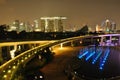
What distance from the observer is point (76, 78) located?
27484 millimetres

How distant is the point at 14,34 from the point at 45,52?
130 ft

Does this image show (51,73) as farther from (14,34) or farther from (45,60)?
(14,34)

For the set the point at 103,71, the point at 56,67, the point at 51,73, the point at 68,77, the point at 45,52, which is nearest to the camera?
the point at 68,77

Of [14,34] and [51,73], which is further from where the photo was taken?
[14,34]

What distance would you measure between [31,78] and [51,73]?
673 centimetres

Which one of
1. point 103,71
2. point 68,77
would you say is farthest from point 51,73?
point 103,71

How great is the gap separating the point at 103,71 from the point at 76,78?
11.5 meters

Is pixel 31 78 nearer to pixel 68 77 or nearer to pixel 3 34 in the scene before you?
pixel 68 77

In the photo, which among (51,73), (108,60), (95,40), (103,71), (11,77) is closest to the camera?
(11,77)

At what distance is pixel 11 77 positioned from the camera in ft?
70.4

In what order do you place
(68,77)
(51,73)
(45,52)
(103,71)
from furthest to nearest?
(45,52) < (103,71) < (51,73) < (68,77)

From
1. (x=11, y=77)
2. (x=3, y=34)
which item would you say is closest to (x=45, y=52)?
(x=11, y=77)

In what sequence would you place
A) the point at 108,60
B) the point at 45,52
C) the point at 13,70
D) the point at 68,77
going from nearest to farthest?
the point at 13,70 < the point at 68,77 < the point at 45,52 < the point at 108,60

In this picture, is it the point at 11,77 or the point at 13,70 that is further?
the point at 13,70
